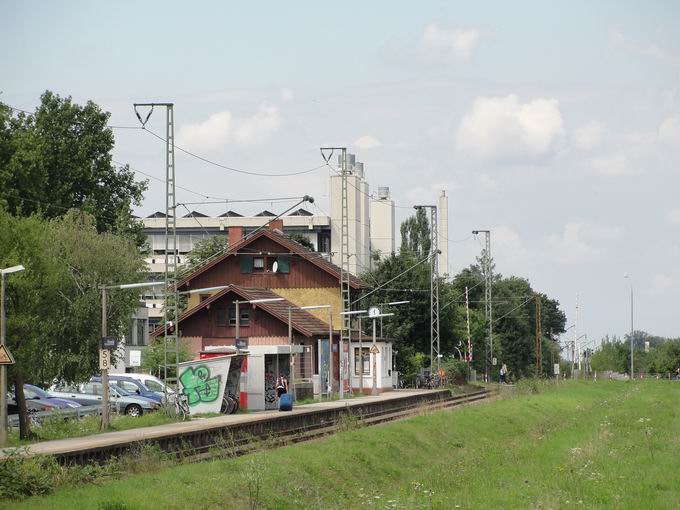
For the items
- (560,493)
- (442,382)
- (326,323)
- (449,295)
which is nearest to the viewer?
(560,493)

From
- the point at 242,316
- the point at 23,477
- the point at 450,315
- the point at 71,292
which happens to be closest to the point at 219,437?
the point at 23,477

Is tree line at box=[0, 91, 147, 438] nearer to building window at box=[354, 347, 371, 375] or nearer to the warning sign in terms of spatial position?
the warning sign

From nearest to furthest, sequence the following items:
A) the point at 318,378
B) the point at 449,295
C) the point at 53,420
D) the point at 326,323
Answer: the point at 53,420 < the point at 318,378 < the point at 326,323 < the point at 449,295

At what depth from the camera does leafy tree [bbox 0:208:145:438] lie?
31.5 m

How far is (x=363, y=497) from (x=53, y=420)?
45.0ft

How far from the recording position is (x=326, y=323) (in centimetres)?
6562

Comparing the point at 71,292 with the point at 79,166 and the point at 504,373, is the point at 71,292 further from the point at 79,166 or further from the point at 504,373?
the point at 504,373

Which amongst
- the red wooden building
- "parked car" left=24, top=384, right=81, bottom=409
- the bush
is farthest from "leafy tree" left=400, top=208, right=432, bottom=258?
the bush

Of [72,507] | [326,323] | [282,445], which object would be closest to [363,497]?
[72,507]

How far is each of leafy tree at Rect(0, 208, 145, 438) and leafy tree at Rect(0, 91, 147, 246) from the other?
38.2 ft

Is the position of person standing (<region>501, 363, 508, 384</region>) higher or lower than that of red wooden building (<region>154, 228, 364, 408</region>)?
lower

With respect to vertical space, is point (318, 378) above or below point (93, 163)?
below

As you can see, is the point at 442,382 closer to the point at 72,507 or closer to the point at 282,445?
the point at 282,445

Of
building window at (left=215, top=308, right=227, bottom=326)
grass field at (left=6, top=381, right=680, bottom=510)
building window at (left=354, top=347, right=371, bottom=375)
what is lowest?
grass field at (left=6, top=381, right=680, bottom=510)
